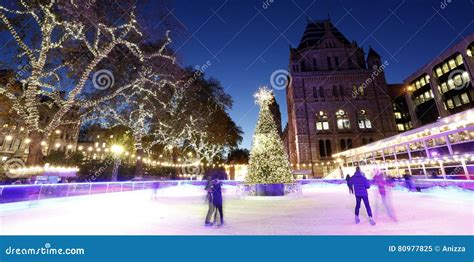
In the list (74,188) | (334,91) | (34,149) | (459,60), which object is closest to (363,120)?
(334,91)

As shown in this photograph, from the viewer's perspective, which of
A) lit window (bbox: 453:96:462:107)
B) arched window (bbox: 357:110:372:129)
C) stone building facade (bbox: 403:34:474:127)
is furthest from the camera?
arched window (bbox: 357:110:372:129)

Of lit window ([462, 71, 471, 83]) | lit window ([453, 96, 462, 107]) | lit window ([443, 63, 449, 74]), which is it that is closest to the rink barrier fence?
lit window ([453, 96, 462, 107])

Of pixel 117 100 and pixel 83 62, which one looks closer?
pixel 83 62

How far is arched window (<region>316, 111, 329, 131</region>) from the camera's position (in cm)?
3872

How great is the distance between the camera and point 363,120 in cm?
3834

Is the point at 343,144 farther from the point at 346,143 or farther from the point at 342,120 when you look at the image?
the point at 342,120

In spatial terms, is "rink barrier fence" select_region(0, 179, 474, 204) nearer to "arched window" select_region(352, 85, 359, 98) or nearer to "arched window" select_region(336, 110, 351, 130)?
"arched window" select_region(336, 110, 351, 130)

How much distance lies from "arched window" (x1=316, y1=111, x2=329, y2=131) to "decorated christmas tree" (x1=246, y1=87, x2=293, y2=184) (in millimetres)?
28590

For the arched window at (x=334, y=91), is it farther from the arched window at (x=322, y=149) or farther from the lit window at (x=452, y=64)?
the lit window at (x=452, y=64)

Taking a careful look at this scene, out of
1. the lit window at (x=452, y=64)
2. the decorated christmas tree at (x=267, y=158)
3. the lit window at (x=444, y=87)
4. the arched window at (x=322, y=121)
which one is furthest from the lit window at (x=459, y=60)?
the decorated christmas tree at (x=267, y=158)
